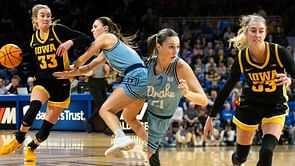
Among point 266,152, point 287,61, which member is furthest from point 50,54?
point 266,152

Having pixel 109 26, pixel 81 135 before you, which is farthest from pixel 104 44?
pixel 81 135

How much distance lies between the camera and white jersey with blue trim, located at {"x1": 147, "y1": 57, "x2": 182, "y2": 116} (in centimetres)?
557

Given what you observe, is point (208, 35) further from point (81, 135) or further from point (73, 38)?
point (73, 38)

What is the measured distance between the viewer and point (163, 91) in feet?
18.4

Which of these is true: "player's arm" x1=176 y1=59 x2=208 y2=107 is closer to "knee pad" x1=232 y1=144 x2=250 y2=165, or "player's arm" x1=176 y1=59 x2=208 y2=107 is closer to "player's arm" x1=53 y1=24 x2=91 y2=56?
"knee pad" x1=232 y1=144 x2=250 y2=165

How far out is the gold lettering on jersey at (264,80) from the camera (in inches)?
210

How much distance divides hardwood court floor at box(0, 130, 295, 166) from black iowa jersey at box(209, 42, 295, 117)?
98.6 inches

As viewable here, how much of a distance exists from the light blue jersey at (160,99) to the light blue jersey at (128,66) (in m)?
0.33

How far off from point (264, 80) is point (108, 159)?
133 inches

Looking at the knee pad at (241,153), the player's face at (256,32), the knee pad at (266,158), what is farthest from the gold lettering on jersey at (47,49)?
the knee pad at (266,158)

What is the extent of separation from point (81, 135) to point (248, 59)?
24.3ft

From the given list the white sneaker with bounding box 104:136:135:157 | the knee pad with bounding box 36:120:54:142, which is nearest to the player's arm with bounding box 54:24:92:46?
the knee pad with bounding box 36:120:54:142

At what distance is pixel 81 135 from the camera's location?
12383 mm

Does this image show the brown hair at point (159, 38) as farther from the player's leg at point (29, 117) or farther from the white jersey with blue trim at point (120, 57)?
the player's leg at point (29, 117)
